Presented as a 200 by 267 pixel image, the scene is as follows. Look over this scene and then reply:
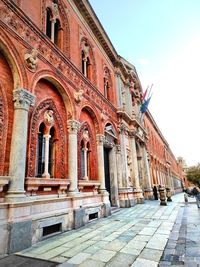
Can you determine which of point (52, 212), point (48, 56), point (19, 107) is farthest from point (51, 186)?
point (48, 56)

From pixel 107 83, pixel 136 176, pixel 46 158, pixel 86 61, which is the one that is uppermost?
pixel 107 83

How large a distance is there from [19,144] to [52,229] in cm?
298

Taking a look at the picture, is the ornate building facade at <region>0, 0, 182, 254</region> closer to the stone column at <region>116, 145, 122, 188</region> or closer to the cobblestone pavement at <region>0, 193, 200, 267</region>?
the stone column at <region>116, 145, 122, 188</region>

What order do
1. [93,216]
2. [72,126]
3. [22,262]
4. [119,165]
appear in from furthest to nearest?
[119,165] < [93,216] < [72,126] < [22,262]

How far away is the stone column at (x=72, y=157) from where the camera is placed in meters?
7.43

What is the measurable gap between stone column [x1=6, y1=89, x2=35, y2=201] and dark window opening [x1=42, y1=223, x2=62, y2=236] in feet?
5.52

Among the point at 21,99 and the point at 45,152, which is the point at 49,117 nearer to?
the point at 45,152

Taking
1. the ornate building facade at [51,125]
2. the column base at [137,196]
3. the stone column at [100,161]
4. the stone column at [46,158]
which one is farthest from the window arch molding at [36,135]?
the column base at [137,196]

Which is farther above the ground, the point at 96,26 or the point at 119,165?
the point at 96,26

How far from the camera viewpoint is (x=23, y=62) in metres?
5.96

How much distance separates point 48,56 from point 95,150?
5125mm

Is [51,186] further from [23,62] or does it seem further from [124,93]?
[124,93]

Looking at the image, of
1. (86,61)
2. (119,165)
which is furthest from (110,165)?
(86,61)

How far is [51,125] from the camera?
23.4 feet
